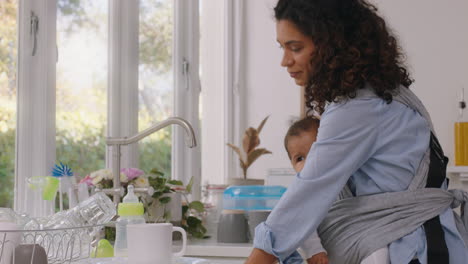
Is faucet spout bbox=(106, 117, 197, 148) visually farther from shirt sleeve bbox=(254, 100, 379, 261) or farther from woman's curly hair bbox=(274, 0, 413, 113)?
shirt sleeve bbox=(254, 100, 379, 261)

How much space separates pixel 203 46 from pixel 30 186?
1960 mm

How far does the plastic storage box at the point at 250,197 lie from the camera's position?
2.58 meters

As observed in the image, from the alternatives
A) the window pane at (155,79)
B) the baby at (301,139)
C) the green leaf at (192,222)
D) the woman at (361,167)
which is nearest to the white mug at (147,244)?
the woman at (361,167)

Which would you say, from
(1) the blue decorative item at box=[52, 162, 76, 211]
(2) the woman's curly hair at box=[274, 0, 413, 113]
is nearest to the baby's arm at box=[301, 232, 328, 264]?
(2) the woman's curly hair at box=[274, 0, 413, 113]

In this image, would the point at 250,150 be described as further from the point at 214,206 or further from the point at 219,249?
the point at 219,249

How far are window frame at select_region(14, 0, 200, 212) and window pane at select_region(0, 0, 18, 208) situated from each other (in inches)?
1.0

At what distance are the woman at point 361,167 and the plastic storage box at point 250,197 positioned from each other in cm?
117

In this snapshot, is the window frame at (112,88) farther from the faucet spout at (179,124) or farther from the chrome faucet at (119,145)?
the faucet spout at (179,124)

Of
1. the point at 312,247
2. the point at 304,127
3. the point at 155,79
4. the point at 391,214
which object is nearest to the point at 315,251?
the point at 312,247

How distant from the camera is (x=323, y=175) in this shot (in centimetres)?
131

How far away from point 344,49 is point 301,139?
54 cm

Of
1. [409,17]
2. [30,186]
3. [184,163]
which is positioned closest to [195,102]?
[184,163]

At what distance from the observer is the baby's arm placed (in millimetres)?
1484

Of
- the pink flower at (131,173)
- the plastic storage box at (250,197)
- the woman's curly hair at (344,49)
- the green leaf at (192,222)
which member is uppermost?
the woman's curly hair at (344,49)
